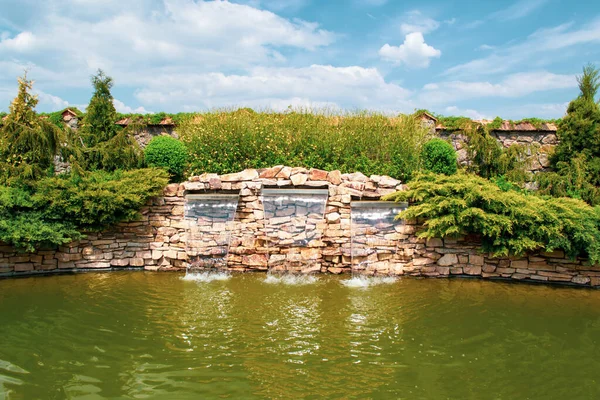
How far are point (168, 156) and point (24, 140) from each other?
8.97ft

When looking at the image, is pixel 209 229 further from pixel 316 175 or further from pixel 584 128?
pixel 584 128

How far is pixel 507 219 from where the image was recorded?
7004mm

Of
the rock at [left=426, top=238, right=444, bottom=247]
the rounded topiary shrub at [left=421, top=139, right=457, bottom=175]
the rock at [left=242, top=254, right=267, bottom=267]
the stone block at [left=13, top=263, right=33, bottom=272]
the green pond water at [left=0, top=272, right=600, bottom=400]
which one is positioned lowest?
the green pond water at [left=0, top=272, right=600, bottom=400]

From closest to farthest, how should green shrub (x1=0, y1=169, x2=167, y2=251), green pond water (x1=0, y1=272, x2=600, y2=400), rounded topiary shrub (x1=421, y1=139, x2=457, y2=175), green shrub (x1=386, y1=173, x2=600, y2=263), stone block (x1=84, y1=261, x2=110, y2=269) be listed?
green pond water (x1=0, y1=272, x2=600, y2=400)
green shrub (x1=386, y1=173, x2=600, y2=263)
green shrub (x1=0, y1=169, x2=167, y2=251)
stone block (x1=84, y1=261, x2=110, y2=269)
rounded topiary shrub (x1=421, y1=139, x2=457, y2=175)

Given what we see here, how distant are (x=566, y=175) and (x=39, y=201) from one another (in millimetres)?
11700

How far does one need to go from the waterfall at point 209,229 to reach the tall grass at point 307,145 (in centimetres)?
132

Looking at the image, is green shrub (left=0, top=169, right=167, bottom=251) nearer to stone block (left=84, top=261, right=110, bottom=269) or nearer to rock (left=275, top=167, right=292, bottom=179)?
stone block (left=84, top=261, right=110, bottom=269)

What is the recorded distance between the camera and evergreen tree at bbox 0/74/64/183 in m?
7.83

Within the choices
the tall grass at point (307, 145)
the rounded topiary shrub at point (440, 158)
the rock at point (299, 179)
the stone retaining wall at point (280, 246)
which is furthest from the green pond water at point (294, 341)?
the tall grass at point (307, 145)

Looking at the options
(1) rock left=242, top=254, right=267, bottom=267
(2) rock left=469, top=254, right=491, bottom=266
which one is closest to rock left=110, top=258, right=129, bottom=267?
(1) rock left=242, top=254, right=267, bottom=267

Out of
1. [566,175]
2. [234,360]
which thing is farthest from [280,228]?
[566,175]

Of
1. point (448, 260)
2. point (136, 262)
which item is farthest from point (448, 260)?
point (136, 262)

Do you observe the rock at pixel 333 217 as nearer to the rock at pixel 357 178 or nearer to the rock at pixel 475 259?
the rock at pixel 357 178

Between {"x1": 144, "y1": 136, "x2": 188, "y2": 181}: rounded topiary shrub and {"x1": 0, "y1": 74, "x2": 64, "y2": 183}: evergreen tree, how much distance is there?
1.89 meters
